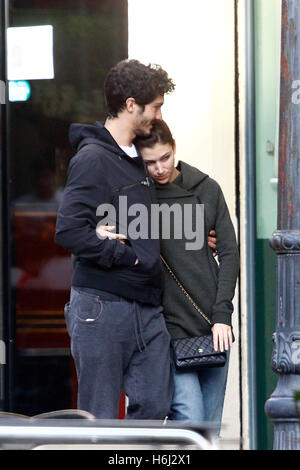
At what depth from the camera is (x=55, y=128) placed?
22.1 feet

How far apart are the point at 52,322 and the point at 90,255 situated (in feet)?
6.14

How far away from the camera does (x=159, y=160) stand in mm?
5316

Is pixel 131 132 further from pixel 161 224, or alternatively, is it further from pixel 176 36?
pixel 176 36

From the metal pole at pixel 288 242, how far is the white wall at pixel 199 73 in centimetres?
234

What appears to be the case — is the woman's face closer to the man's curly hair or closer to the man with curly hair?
the man with curly hair

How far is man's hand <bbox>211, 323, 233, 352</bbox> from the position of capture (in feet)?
17.3

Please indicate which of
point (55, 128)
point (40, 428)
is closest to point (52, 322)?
point (55, 128)

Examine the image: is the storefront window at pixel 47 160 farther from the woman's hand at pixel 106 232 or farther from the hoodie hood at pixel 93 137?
the woman's hand at pixel 106 232

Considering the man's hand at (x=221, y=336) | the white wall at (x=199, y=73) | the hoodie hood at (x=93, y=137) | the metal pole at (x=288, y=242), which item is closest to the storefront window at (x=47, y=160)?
the white wall at (x=199, y=73)

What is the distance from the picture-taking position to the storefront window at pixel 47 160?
6.74m

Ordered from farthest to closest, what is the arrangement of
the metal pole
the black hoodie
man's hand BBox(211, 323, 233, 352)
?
1. man's hand BBox(211, 323, 233, 352)
2. the black hoodie
3. the metal pole

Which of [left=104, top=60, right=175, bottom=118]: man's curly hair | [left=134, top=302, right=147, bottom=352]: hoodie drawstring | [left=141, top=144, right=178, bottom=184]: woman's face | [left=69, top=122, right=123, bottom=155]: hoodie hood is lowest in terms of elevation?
[left=134, top=302, right=147, bottom=352]: hoodie drawstring

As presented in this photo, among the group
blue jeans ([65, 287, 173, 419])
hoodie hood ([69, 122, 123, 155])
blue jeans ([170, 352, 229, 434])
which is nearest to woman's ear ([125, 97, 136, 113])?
hoodie hood ([69, 122, 123, 155])

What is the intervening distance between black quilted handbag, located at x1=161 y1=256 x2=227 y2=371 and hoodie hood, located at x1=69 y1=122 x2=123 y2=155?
0.91 meters
